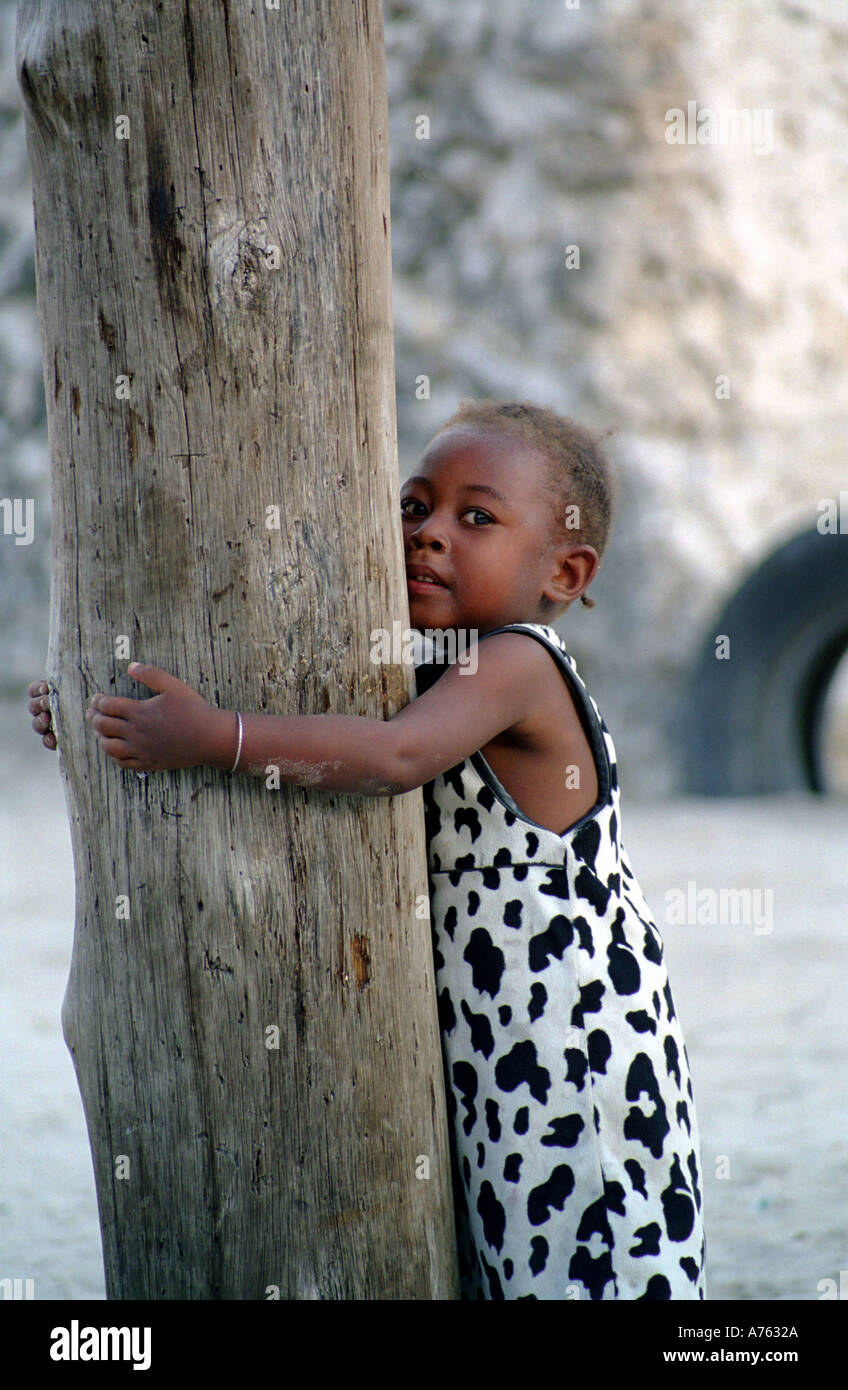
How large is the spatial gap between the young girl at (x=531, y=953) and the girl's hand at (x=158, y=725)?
1.02 feet

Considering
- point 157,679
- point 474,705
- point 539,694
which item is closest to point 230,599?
point 157,679

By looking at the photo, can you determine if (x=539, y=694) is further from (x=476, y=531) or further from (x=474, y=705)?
(x=476, y=531)

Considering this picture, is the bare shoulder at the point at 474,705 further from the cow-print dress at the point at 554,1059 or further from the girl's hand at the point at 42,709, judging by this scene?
the girl's hand at the point at 42,709

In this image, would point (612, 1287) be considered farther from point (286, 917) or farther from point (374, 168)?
point (374, 168)

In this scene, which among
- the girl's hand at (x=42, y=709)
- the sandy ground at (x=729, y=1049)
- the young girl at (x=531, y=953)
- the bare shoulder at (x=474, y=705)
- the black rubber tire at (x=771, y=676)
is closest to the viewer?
the bare shoulder at (x=474, y=705)

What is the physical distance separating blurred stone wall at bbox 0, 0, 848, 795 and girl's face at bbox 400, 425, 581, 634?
848 centimetres

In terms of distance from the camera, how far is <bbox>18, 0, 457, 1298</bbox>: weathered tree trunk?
60.0 inches

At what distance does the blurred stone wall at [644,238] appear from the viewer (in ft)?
34.6

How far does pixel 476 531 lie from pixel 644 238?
32.0ft

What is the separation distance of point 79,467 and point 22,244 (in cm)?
1146

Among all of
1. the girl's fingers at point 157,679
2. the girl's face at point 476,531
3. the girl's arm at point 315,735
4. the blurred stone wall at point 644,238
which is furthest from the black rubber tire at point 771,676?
the girl's fingers at point 157,679

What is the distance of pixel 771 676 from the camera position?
27.3 ft

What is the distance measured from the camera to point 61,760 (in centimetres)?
172

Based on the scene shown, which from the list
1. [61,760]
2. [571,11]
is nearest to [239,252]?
[61,760]
